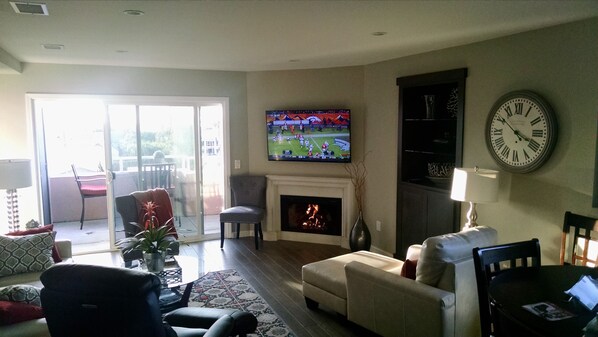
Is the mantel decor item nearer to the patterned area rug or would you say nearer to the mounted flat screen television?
the mounted flat screen television

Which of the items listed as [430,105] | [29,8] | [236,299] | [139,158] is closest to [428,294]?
[236,299]

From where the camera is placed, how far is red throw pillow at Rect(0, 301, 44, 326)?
2346 millimetres

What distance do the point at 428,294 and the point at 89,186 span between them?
613 cm

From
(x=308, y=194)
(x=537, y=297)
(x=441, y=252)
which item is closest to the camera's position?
(x=537, y=297)

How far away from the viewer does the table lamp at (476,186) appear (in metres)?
3.57

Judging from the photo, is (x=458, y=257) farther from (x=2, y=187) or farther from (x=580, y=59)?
(x=2, y=187)

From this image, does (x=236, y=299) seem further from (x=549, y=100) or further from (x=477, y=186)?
(x=549, y=100)

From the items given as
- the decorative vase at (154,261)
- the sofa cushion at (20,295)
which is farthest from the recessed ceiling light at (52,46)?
the sofa cushion at (20,295)

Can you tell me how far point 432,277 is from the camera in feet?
9.50

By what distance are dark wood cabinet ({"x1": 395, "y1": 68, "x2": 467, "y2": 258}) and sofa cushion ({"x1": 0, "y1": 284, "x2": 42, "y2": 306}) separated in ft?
12.1

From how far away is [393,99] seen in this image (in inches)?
201

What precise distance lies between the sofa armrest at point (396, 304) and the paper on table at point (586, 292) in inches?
34.4

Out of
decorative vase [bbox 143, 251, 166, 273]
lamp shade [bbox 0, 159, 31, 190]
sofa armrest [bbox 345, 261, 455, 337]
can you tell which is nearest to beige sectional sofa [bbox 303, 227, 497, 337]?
sofa armrest [bbox 345, 261, 455, 337]

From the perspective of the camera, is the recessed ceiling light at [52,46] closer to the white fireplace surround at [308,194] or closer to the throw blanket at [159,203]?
the throw blanket at [159,203]
